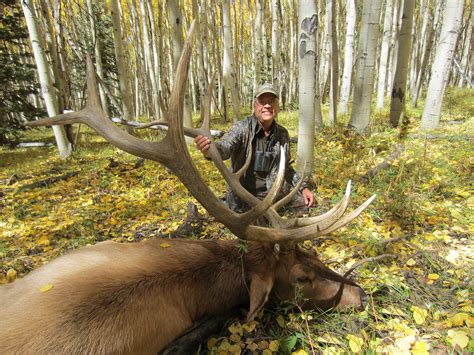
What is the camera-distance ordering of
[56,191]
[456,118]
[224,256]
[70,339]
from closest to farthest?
[70,339] < [224,256] < [56,191] < [456,118]

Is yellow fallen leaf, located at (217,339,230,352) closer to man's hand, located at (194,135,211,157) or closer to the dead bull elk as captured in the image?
the dead bull elk

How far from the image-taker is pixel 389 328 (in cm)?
194

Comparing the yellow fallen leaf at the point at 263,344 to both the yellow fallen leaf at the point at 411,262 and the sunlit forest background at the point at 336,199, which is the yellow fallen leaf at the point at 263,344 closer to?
the sunlit forest background at the point at 336,199

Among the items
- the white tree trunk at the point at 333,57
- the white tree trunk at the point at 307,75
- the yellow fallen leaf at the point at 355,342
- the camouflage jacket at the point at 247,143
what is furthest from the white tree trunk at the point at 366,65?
the yellow fallen leaf at the point at 355,342

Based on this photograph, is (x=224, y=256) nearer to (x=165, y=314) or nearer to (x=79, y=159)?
(x=165, y=314)

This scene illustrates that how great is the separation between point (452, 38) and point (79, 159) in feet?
32.6

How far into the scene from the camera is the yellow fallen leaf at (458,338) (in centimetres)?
163

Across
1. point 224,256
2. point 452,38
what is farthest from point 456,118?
point 224,256

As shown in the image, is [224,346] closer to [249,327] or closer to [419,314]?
[249,327]

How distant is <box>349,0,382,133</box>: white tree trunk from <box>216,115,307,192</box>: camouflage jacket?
12.0 feet

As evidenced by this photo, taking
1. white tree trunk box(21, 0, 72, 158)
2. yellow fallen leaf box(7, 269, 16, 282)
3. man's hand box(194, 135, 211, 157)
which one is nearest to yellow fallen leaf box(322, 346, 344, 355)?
man's hand box(194, 135, 211, 157)

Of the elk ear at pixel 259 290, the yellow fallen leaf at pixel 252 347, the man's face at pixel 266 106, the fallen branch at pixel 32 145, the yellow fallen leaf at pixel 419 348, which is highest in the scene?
the man's face at pixel 266 106

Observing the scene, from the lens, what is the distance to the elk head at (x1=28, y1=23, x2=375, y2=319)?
1.92 m

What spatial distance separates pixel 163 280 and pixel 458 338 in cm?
193
